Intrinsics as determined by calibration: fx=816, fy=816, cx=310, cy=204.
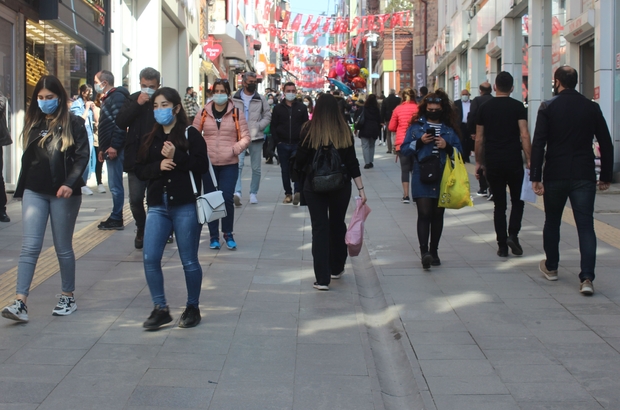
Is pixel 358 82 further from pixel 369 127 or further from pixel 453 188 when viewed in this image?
pixel 453 188

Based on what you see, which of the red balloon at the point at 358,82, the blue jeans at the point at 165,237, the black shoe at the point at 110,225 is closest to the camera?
the blue jeans at the point at 165,237

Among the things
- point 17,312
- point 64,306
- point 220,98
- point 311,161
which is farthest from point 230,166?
point 17,312

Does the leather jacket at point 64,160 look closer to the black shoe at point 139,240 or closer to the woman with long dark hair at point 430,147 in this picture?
the black shoe at point 139,240

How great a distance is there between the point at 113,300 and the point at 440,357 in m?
2.77

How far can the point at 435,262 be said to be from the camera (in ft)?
26.2

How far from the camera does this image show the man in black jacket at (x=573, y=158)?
6.73m

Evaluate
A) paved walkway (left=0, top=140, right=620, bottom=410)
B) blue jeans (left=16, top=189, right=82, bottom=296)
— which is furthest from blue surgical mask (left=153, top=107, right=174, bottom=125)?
paved walkway (left=0, top=140, right=620, bottom=410)

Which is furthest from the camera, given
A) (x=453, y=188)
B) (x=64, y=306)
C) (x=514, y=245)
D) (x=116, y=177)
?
(x=116, y=177)

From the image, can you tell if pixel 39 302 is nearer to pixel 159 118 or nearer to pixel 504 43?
pixel 159 118

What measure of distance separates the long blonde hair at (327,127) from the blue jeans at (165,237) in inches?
64.8

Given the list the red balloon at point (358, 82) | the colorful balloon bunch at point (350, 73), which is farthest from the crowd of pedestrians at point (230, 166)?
the red balloon at point (358, 82)

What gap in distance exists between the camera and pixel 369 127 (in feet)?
59.4

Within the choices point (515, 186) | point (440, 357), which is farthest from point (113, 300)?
point (515, 186)

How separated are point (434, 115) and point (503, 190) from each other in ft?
→ 3.55
